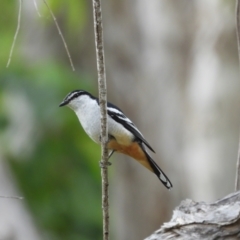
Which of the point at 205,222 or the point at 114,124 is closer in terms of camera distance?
the point at 205,222

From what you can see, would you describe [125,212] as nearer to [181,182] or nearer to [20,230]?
[181,182]

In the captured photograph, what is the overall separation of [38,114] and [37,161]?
4.19 ft

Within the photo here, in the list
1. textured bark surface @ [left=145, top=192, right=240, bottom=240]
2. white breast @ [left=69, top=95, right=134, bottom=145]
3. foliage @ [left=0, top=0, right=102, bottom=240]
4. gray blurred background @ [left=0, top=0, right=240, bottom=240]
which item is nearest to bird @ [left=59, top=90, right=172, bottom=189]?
white breast @ [left=69, top=95, right=134, bottom=145]

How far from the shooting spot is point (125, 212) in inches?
359

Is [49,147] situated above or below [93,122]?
above

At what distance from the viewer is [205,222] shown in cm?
312

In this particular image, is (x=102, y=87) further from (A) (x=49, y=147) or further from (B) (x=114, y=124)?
(A) (x=49, y=147)

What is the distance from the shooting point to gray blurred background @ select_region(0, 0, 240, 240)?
24.7 feet

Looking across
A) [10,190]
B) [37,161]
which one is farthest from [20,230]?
[37,161]

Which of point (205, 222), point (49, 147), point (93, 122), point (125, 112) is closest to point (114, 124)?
point (93, 122)

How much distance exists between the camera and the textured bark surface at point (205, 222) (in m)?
3.07

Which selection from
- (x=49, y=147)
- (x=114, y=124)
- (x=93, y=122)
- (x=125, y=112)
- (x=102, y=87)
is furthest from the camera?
(x=49, y=147)

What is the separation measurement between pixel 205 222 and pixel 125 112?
578 centimetres

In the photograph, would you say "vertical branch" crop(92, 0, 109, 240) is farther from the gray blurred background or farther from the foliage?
the foliage
